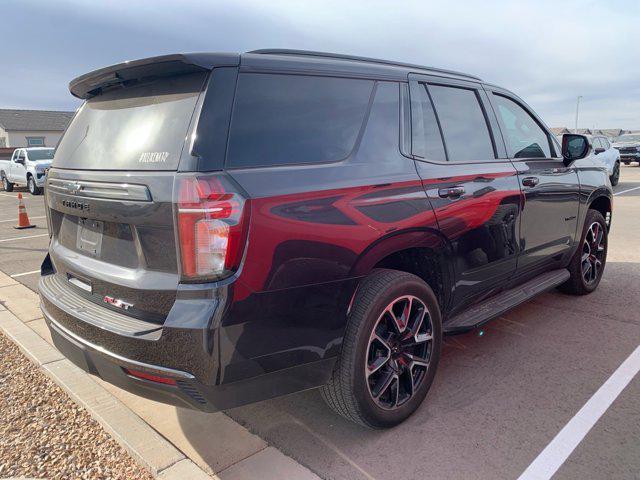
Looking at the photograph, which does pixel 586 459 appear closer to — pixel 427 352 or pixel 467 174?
pixel 427 352

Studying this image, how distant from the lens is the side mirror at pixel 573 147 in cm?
437

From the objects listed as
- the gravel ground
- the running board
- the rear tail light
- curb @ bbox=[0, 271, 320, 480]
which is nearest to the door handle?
the running board

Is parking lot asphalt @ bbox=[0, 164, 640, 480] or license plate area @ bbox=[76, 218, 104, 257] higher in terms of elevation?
license plate area @ bbox=[76, 218, 104, 257]

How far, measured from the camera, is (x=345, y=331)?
251 centimetres

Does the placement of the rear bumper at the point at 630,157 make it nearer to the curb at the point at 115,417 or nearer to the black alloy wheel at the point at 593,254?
the black alloy wheel at the point at 593,254

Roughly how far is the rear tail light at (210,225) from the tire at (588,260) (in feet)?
12.4

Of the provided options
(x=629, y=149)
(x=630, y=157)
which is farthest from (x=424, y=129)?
(x=630, y=157)

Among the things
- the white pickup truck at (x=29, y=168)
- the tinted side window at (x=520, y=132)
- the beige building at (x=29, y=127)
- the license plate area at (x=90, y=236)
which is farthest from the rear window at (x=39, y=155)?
the beige building at (x=29, y=127)

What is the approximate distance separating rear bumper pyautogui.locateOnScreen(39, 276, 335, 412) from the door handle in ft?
3.94

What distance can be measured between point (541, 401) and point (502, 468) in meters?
0.77

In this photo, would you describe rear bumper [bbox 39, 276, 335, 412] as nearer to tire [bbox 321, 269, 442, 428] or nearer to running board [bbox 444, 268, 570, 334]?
tire [bbox 321, 269, 442, 428]

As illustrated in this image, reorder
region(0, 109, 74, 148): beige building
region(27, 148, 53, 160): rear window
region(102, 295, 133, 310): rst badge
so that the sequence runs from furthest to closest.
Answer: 1. region(0, 109, 74, 148): beige building
2. region(27, 148, 53, 160): rear window
3. region(102, 295, 133, 310): rst badge

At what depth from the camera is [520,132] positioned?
4047 mm

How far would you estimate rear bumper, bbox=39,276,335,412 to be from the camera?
6.79ft
